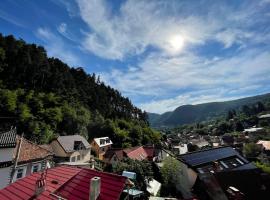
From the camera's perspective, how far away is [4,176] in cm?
2302

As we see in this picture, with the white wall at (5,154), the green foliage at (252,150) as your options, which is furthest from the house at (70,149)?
the green foliage at (252,150)

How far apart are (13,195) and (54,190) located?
266 cm

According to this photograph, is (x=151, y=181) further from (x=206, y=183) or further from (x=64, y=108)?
(x=64, y=108)

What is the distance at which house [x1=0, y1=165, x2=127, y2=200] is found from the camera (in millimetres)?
10086

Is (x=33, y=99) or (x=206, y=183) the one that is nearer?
(x=206, y=183)

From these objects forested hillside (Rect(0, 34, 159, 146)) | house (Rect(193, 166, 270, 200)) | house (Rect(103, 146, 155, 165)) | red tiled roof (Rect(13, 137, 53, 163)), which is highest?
forested hillside (Rect(0, 34, 159, 146))

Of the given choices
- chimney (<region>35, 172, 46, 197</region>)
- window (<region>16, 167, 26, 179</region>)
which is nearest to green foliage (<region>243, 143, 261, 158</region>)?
window (<region>16, 167, 26, 179</region>)

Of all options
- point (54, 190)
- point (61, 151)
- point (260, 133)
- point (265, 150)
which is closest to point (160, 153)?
point (61, 151)

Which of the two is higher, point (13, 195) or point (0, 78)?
point (0, 78)

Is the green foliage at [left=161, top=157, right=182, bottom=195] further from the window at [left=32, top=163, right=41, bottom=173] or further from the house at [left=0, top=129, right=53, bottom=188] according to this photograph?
the window at [left=32, top=163, right=41, bottom=173]

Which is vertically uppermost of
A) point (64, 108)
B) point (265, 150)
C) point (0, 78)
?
point (0, 78)

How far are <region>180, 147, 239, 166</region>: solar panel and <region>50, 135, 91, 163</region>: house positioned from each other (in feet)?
95.8

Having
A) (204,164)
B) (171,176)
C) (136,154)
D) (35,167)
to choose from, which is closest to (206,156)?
(204,164)

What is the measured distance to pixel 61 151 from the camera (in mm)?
47500
